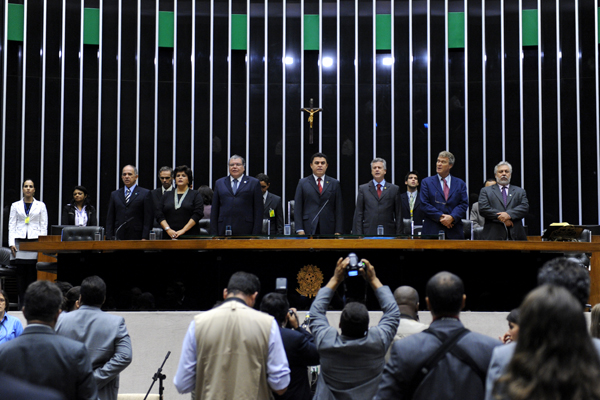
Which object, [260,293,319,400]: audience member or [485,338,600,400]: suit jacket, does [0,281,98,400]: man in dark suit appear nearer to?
[260,293,319,400]: audience member

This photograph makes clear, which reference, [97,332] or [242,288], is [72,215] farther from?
[242,288]

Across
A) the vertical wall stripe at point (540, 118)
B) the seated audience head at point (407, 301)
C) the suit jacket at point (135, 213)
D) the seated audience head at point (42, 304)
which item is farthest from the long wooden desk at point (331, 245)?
the vertical wall stripe at point (540, 118)

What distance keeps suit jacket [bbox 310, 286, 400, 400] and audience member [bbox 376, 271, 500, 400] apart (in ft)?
2.28

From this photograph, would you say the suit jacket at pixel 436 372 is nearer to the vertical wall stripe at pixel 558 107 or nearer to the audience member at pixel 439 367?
the audience member at pixel 439 367

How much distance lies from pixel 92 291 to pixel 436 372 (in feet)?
6.35

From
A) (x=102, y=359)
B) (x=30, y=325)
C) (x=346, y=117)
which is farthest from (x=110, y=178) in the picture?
(x=30, y=325)

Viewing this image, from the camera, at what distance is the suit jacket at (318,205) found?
6.26m

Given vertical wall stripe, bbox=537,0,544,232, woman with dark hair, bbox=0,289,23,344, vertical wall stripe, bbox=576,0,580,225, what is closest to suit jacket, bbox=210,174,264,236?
woman with dark hair, bbox=0,289,23,344

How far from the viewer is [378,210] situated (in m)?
6.28

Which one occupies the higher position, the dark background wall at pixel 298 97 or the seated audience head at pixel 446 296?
the dark background wall at pixel 298 97

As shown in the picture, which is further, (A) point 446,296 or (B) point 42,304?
(B) point 42,304

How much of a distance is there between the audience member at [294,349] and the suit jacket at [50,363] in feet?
3.28

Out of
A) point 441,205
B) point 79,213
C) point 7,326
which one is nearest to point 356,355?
point 7,326

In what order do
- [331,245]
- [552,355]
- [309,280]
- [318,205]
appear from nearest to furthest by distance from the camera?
[552,355], [331,245], [309,280], [318,205]
